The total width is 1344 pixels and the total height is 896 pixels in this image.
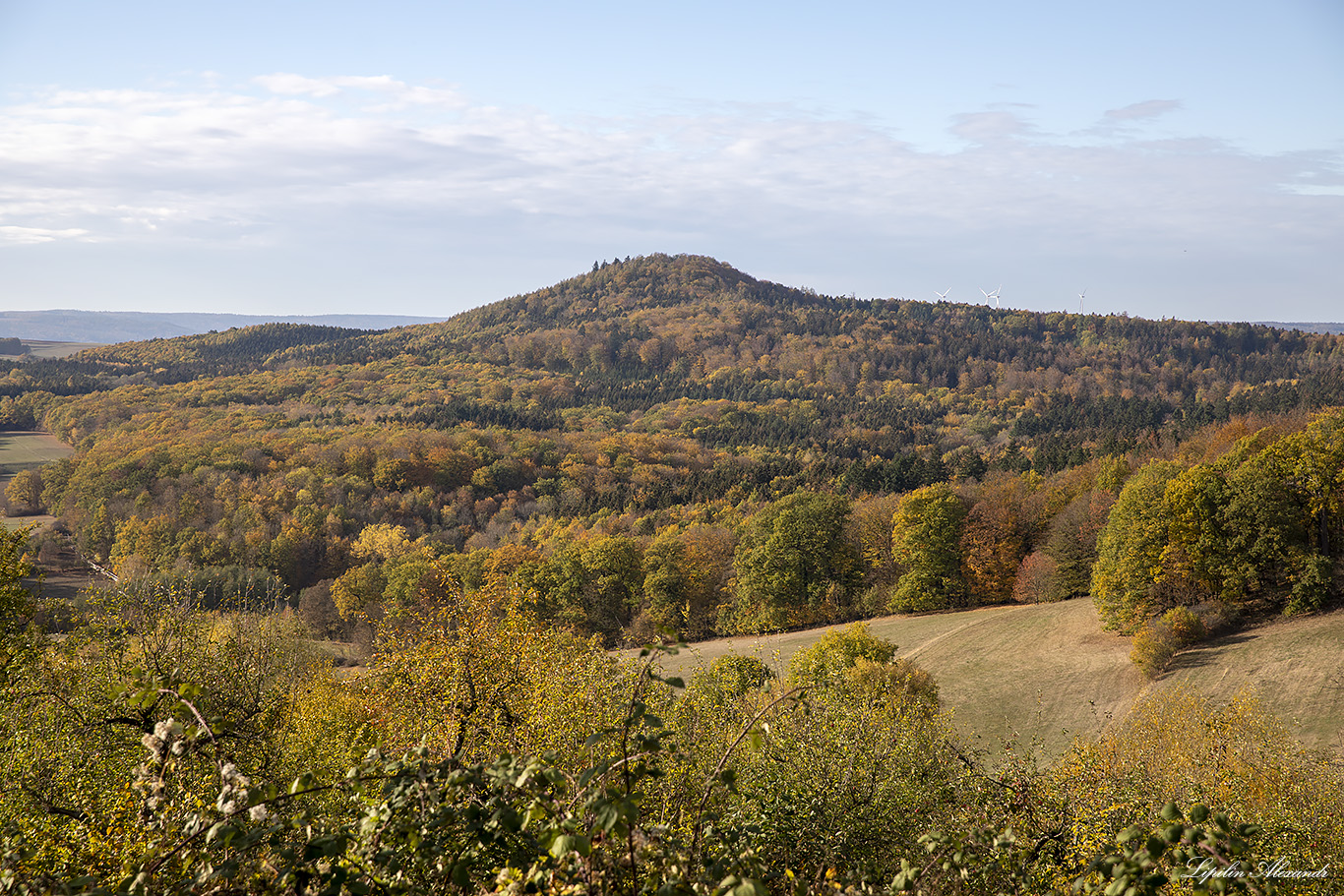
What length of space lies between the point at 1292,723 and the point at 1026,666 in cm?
1498

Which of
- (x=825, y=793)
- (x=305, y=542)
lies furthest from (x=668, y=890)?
(x=305, y=542)

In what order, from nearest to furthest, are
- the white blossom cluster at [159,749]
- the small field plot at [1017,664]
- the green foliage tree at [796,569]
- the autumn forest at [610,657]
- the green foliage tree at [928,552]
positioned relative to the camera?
the white blossom cluster at [159,749], the autumn forest at [610,657], the small field plot at [1017,664], the green foliage tree at [928,552], the green foliage tree at [796,569]

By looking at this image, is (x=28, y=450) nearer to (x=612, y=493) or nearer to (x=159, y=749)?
(x=612, y=493)

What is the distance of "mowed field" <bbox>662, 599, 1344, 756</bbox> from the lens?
3912cm

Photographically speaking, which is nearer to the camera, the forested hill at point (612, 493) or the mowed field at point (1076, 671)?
the mowed field at point (1076, 671)

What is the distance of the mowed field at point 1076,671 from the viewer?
39.1 m

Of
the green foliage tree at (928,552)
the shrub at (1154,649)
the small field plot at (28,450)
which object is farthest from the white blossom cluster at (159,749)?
the small field plot at (28,450)

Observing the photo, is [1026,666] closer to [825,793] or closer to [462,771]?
[825,793]

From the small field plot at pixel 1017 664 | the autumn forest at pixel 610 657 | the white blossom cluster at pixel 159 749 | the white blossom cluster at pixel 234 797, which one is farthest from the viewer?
the small field plot at pixel 1017 664

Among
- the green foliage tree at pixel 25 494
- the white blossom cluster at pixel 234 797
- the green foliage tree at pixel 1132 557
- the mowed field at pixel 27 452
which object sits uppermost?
the white blossom cluster at pixel 234 797

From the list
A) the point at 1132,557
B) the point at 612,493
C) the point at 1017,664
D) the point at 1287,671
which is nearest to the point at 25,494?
the point at 612,493

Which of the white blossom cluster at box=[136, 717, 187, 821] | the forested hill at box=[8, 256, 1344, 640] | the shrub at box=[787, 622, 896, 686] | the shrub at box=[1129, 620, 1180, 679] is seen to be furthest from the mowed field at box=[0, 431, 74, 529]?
the white blossom cluster at box=[136, 717, 187, 821]

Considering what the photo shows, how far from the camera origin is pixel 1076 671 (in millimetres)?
48031

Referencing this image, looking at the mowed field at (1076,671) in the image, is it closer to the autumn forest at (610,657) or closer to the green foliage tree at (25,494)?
the autumn forest at (610,657)
